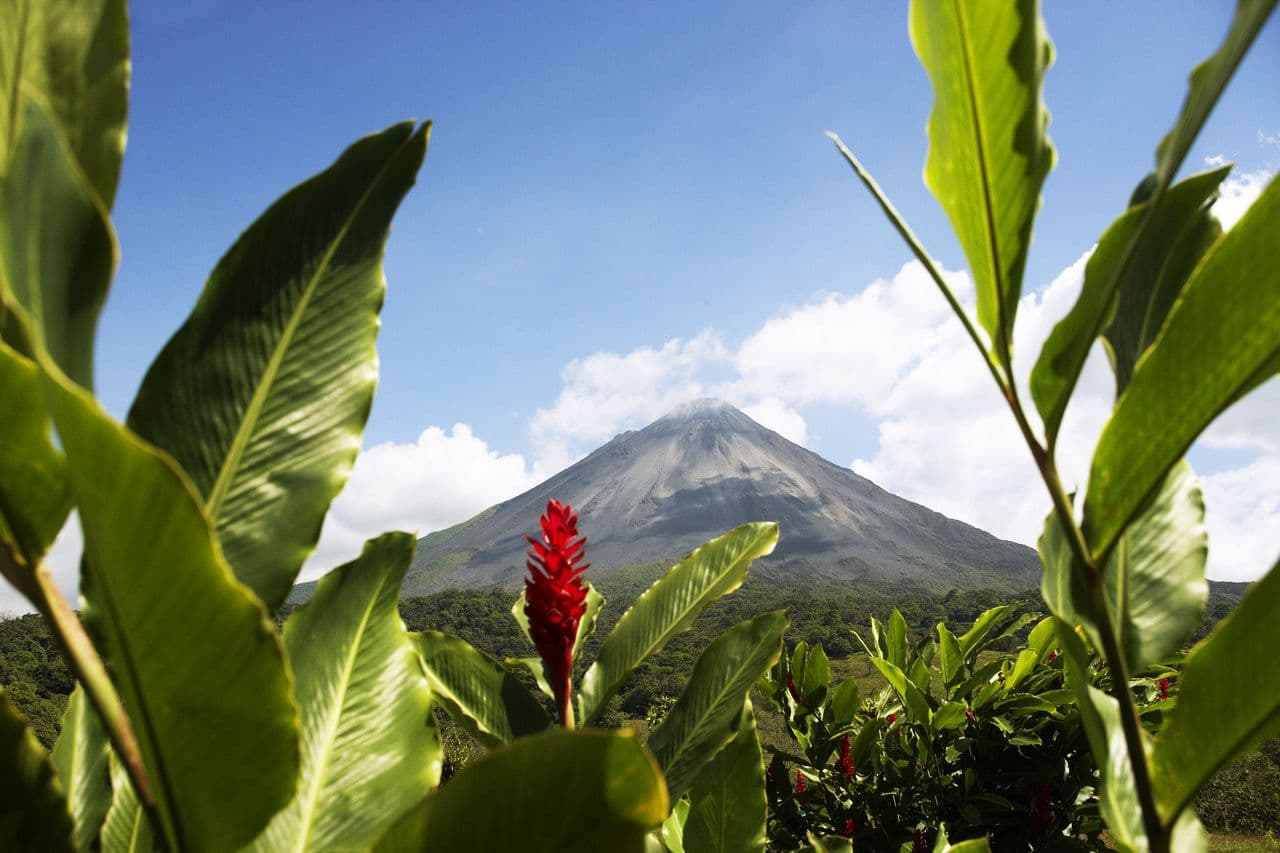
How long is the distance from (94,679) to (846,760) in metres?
3.24

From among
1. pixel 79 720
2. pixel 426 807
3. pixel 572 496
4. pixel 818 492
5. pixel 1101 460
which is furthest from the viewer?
pixel 818 492

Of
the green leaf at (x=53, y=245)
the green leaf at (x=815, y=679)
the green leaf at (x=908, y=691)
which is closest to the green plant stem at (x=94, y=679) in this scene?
the green leaf at (x=53, y=245)

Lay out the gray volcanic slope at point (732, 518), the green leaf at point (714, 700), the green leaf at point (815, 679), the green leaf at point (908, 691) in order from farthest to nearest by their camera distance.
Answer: the gray volcanic slope at point (732, 518), the green leaf at point (815, 679), the green leaf at point (908, 691), the green leaf at point (714, 700)

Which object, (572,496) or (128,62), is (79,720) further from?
(572,496)

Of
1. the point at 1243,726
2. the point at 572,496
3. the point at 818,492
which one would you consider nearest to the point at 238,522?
the point at 1243,726

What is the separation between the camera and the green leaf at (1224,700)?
0.64 meters

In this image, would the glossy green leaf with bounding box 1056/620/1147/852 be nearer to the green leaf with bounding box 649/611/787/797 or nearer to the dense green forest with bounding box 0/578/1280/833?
the green leaf with bounding box 649/611/787/797

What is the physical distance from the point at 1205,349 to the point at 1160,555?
34cm

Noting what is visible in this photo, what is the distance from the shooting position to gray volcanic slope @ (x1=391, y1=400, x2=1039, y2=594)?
132 meters

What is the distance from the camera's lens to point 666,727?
1.14m

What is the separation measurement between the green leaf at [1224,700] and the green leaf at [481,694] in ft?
2.62

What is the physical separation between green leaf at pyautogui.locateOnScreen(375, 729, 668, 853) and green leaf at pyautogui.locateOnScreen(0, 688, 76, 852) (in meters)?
0.24

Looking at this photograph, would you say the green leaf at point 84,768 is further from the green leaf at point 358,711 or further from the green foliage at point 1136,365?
the green foliage at point 1136,365

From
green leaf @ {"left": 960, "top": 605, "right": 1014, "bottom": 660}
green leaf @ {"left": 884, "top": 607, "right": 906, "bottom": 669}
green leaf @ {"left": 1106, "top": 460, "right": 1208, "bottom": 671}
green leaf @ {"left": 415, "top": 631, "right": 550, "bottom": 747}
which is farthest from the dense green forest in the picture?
green leaf @ {"left": 1106, "top": 460, "right": 1208, "bottom": 671}
